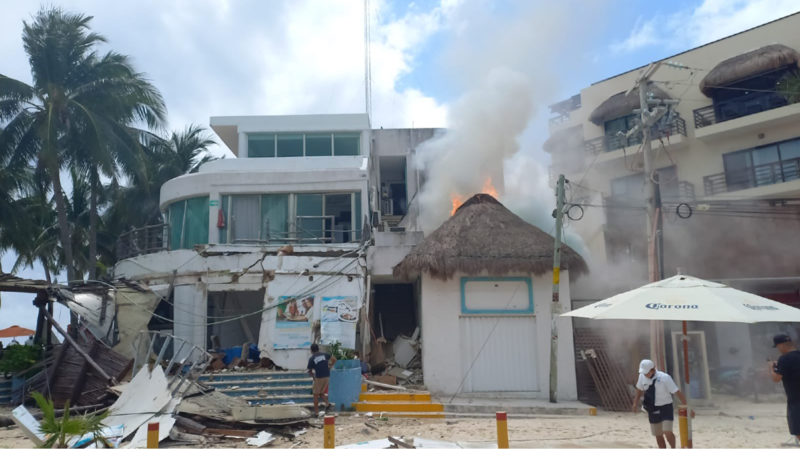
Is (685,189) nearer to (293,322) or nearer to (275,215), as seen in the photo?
(275,215)

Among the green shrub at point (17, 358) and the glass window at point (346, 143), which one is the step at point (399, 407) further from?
the glass window at point (346, 143)

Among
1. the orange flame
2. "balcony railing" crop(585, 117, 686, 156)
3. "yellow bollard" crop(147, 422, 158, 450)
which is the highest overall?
"balcony railing" crop(585, 117, 686, 156)

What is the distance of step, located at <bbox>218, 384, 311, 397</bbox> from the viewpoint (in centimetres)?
1220

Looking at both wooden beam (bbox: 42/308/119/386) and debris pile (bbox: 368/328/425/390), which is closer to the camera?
wooden beam (bbox: 42/308/119/386)

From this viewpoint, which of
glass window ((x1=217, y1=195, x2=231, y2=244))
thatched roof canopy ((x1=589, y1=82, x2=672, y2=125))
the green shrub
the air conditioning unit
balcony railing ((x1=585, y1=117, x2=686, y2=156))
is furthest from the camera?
the air conditioning unit

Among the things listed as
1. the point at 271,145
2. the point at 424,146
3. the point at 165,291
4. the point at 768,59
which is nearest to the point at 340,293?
the point at 165,291

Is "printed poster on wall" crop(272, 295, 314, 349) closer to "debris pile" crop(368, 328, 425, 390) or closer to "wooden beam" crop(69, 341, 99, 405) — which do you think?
"debris pile" crop(368, 328, 425, 390)

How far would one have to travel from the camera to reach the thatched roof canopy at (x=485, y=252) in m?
13.9

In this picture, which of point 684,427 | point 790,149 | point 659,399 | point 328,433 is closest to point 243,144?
point 328,433

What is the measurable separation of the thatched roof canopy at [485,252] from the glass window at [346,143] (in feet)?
23.7

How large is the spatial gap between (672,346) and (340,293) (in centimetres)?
843

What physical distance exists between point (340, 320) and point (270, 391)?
2.68 metres

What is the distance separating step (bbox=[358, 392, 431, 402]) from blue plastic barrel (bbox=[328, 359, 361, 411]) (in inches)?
16.4

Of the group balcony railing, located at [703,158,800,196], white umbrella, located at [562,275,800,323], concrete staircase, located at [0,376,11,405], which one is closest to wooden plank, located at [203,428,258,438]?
white umbrella, located at [562,275,800,323]
